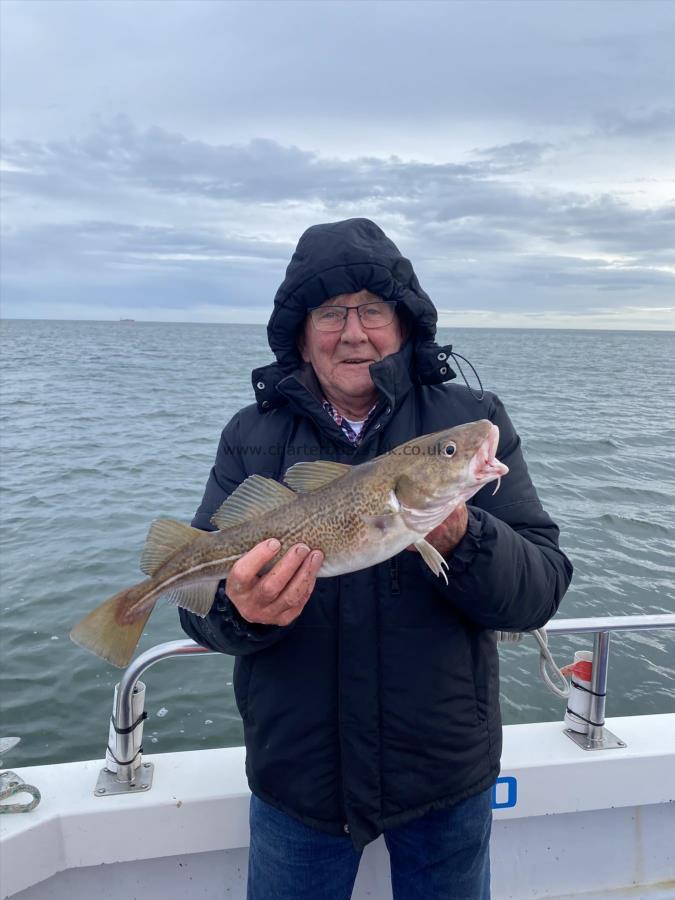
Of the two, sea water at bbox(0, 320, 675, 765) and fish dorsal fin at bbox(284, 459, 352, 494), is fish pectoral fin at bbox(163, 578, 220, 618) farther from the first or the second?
sea water at bbox(0, 320, 675, 765)

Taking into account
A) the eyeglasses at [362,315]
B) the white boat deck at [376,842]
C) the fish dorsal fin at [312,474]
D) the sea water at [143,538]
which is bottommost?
the sea water at [143,538]

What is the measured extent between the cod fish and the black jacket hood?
0.47 m

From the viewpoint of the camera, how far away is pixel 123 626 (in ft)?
9.50

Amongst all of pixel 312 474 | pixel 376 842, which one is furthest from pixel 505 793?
pixel 312 474

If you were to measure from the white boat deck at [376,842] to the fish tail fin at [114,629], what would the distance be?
39.2 inches

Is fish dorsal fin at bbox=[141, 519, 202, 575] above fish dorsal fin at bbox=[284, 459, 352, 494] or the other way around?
the other way around

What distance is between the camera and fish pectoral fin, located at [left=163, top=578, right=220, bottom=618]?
291 cm

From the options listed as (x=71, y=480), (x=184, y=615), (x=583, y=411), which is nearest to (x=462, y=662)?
(x=184, y=615)

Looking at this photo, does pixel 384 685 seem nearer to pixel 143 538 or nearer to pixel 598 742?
pixel 598 742

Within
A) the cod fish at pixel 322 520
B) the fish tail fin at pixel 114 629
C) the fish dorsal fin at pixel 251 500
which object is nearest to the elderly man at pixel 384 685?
the cod fish at pixel 322 520

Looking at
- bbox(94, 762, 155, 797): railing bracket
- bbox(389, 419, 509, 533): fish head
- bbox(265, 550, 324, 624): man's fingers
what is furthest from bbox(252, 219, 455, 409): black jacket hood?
bbox(94, 762, 155, 797): railing bracket

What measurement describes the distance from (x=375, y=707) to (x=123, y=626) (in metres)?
1.15

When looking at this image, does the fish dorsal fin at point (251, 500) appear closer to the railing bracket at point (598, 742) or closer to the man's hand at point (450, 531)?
the man's hand at point (450, 531)

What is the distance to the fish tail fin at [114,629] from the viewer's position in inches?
112
